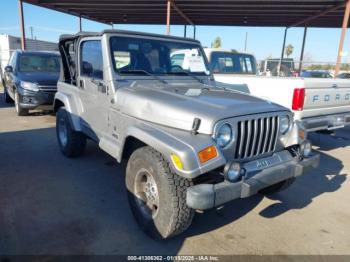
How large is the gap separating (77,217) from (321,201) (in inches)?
125

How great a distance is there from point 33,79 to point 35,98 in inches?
20.9

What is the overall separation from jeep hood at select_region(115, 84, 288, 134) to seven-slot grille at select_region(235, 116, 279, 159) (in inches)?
4.1

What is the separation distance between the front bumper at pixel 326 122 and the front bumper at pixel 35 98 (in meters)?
6.44

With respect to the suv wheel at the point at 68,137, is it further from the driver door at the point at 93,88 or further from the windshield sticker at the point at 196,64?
the windshield sticker at the point at 196,64

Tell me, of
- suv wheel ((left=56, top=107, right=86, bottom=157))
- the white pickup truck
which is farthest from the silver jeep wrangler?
the white pickup truck

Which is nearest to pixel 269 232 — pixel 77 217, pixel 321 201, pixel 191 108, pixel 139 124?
pixel 321 201

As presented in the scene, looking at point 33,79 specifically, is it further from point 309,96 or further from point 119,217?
point 309,96

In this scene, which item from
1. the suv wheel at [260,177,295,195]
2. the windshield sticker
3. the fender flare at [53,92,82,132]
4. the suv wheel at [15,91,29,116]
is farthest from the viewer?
the suv wheel at [15,91,29,116]

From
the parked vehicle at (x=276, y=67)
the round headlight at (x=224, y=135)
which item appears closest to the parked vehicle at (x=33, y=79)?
the round headlight at (x=224, y=135)

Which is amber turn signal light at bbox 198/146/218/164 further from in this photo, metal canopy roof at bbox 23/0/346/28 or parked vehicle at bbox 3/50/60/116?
metal canopy roof at bbox 23/0/346/28

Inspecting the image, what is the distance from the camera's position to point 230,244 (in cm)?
290

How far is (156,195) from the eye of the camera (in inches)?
111

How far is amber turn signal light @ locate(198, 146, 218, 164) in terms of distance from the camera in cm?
237

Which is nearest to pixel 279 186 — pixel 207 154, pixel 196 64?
pixel 207 154
